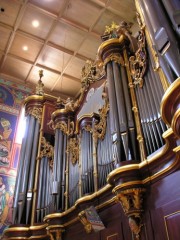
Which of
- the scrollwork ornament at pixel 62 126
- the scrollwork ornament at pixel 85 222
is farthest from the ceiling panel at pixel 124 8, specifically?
the scrollwork ornament at pixel 85 222

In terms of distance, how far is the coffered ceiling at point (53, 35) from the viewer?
33.0ft

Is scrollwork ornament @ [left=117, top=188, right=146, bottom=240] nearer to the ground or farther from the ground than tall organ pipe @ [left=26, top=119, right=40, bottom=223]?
nearer to the ground

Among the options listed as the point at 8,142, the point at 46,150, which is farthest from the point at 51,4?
the point at 8,142

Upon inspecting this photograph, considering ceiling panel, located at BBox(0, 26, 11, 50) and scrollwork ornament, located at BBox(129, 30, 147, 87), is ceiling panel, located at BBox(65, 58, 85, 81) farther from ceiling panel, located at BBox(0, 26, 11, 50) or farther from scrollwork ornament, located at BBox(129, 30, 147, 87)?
scrollwork ornament, located at BBox(129, 30, 147, 87)

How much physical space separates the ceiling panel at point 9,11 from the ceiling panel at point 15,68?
5.90 feet

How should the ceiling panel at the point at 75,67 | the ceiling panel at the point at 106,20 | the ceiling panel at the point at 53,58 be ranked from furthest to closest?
the ceiling panel at the point at 75,67 → the ceiling panel at the point at 53,58 → the ceiling panel at the point at 106,20

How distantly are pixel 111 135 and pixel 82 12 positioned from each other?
654cm

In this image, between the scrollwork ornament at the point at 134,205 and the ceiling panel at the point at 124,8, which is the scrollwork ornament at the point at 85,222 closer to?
the scrollwork ornament at the point at 134,205

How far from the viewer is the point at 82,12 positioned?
33.7 feet

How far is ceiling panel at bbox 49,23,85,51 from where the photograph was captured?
10.8 metres

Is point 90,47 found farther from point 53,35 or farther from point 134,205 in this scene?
point 134,205

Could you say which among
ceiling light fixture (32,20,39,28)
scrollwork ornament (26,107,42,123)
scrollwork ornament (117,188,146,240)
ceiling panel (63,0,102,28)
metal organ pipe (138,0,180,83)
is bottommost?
scrollwork ornament (117,188,146,240)

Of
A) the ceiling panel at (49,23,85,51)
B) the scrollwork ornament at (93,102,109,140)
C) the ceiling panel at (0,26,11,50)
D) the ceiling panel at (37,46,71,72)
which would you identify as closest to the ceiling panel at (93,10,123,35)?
the ceiling panel at (49,23,85,51)

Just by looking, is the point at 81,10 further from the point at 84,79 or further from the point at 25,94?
the point at 25,94
